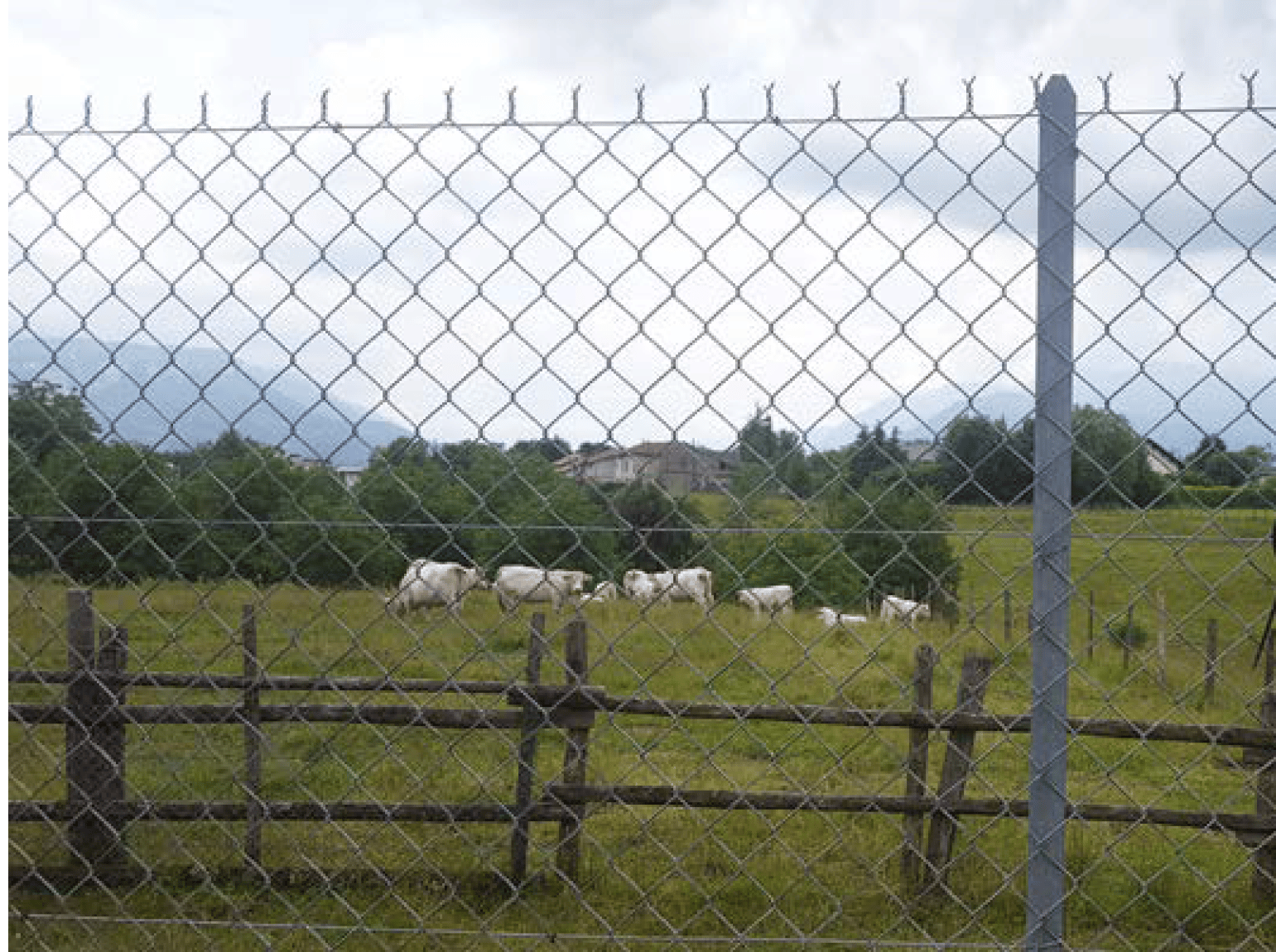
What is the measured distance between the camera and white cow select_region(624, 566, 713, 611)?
2.17 m

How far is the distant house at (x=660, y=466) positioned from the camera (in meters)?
2.10

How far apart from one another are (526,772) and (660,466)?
3970mm

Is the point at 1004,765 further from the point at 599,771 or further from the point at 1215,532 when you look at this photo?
the point at 1215,532

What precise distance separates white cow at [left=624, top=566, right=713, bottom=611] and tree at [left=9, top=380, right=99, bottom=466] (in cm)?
112

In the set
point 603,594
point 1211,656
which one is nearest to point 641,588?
point 603,594

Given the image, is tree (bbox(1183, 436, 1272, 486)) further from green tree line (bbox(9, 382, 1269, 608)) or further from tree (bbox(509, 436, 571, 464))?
tree (bbox(509, 436, 571, 464))

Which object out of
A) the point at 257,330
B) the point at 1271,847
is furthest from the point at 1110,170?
the point at 1271,847

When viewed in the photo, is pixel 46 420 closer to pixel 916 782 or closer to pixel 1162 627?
pixel 916 782

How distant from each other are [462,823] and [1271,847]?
426 cm

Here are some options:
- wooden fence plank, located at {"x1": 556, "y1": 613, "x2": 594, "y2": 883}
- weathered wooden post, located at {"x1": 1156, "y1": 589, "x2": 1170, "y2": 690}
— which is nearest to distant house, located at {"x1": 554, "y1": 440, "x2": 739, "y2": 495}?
weathered wooden post, located at {"x1": 1156, "y1": 589, "x2": 1170, "y2": 690}

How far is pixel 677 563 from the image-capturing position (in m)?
2.22

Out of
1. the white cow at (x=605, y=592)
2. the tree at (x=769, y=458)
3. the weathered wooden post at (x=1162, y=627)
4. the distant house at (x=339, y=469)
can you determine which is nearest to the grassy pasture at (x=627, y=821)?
the weathered wooden post at (x=1162, y=627)

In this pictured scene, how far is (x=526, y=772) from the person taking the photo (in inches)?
227

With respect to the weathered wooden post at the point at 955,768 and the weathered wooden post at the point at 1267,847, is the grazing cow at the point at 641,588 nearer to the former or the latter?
the weathered wooden post at the point at 955,768
